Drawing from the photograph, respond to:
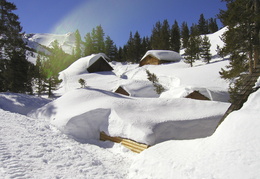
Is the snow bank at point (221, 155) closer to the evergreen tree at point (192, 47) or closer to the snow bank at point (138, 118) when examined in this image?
the snow bank at point (138, 118)

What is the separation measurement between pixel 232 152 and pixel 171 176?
1.38 meters

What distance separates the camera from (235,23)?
1295 centimetres

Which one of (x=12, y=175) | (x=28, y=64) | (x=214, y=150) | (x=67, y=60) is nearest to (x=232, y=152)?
(x=214, y=150)

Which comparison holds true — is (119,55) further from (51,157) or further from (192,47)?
(51,157)

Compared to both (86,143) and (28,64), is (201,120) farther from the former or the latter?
(28,64)

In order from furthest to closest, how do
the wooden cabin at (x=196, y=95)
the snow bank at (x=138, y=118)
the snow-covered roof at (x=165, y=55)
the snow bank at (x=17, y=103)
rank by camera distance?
the snow-covered roof at (x=165, y=55), the wooden cabin at (x=196, y=95), the snow bank at (x=17, y=103), the snow bank at (x=138, y=118)

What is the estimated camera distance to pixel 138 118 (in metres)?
7.54

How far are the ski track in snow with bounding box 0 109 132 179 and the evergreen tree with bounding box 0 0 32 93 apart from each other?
40.3ft

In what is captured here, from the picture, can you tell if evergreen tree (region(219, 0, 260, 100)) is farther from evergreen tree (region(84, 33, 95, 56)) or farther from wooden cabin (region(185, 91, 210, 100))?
evergreen tree (region(84, 33, 95, 56))

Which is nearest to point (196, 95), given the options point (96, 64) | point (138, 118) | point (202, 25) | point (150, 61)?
point (138, 118)

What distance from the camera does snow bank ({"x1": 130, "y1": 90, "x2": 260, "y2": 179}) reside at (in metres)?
3.48

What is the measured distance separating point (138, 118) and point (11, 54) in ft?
56.5

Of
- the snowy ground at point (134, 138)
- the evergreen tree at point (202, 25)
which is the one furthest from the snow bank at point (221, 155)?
the evergreen tree at point (202, 25)

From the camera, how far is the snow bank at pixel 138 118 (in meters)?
7.08
